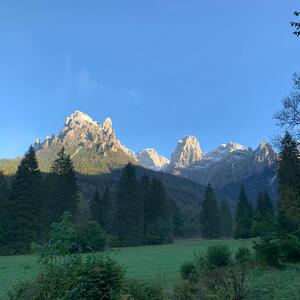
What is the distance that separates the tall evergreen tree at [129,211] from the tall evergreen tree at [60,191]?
10.4 metres

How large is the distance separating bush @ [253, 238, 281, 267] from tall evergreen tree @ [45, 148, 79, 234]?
46.7 metres

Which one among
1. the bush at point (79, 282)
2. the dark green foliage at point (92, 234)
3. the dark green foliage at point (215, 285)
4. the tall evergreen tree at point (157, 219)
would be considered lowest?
the dark green foliage at point (215, 285)

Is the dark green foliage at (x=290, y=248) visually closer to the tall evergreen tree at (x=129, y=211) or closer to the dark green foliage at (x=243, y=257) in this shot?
the dark green foliage at (x=243, y=257)

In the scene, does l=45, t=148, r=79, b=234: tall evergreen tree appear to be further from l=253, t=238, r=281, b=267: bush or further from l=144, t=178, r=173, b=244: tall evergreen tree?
l=253, t=238, r=281, b=267: bush

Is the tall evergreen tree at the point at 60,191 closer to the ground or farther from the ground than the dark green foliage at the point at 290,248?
farther from the ground

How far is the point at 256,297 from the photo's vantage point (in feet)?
37.8

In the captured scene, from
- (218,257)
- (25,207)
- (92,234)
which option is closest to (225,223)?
(92,234)

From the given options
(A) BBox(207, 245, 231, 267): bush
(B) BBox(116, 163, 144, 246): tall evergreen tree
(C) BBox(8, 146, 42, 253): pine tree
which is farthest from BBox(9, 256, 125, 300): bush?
(B) BBox(116, 163, 144, 246): tall evergreen tree

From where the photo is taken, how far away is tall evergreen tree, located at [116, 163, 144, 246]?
7369cm

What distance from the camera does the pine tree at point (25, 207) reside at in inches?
2168

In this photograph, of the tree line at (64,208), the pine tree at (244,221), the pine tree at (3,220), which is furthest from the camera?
the pine tree at (244,221)

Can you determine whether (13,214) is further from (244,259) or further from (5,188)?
(244,259)

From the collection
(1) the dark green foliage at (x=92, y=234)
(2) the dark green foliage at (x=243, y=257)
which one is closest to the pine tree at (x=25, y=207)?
(1) the dark green foliage at (x=92, y=234)

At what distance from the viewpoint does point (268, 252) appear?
2152cm
